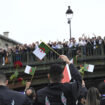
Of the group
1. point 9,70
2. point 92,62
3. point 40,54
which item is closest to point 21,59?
point 9,70

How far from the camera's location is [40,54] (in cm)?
926

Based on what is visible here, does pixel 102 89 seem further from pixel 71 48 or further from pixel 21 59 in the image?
pixel 21 59

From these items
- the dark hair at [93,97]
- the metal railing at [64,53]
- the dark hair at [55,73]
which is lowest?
the dark hair at [93,97]

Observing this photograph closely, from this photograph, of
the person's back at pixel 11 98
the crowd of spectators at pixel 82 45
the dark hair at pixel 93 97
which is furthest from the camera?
the crowd of spectators at pixel 82 45

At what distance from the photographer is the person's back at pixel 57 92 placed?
4.56 meters

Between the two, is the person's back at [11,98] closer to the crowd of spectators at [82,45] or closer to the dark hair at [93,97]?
the dark hair at [93,97]

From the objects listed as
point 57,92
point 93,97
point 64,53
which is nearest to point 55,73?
point 57,92

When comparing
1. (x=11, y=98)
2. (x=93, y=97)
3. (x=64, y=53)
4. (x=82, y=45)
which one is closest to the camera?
(x=11, y=98)

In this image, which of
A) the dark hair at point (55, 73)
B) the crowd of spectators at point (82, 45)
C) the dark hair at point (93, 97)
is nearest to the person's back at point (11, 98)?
the dark hair at point (55, 73)

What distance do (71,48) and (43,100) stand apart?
15.4m

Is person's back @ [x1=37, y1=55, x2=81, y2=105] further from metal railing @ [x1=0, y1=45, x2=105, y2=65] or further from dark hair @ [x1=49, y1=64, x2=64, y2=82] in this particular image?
metal railing @ [x1=0, y1=45, x2=105, y2=65]

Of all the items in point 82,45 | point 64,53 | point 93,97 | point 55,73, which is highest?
point 82,45

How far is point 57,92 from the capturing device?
4605 mm

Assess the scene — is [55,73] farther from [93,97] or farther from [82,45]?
[82,45]
